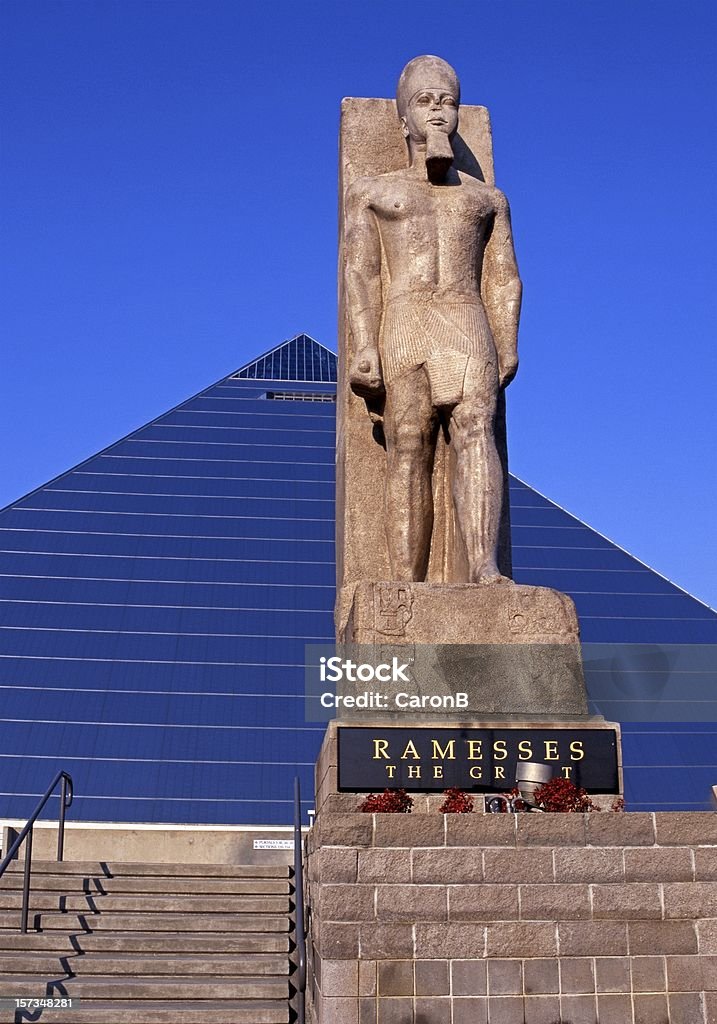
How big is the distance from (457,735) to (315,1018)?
161cm

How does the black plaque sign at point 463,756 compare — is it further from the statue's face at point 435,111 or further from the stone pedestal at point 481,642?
the statue's face at point 435,111

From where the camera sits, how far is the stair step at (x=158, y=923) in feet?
26.5

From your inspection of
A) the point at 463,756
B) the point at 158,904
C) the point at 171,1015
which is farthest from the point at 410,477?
the point at 171,1015

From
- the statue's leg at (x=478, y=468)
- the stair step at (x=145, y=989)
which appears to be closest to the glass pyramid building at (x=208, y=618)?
the statue's leg at (x=478, y=468)

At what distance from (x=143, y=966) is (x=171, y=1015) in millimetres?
619

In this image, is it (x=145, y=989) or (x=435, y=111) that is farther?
(x=435, y=111)

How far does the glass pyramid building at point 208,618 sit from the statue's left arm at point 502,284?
9173 mm

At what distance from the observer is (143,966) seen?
7.56 meters

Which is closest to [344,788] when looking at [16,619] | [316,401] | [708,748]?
[708,748]

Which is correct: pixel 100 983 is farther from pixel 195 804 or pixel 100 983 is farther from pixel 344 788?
pixel 195 804

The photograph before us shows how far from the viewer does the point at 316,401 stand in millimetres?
44938

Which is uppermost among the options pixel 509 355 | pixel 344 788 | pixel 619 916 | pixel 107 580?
pixel 107 580

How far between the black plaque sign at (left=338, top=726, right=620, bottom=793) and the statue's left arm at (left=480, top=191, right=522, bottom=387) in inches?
101

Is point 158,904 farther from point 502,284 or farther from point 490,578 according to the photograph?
point 502,284
